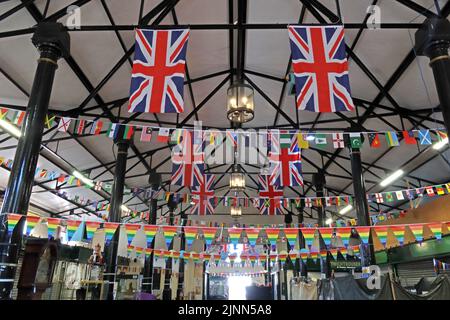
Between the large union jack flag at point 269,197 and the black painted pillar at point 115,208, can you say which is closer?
the black painted pillar at point 115,208

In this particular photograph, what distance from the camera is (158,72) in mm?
4848

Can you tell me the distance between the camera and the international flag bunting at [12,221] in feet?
14.0

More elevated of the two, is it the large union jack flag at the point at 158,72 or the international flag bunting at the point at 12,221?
the large union jack flag at the point at 158,72

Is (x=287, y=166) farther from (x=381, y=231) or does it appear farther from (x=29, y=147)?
(x=29, y=147)

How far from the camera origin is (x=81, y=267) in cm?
1434

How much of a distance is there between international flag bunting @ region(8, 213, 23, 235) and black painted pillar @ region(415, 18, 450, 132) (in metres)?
6.53

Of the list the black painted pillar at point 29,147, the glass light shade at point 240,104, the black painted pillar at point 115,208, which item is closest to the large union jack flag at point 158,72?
the glass light shade at point 240,104

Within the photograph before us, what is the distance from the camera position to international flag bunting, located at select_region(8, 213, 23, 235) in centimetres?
427

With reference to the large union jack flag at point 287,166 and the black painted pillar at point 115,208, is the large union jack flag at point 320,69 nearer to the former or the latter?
the large union jack flag at point 287,166

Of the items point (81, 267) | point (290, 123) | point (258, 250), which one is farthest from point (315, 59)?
point (258, 250)

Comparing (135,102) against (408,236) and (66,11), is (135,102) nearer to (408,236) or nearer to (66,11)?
(66,11)

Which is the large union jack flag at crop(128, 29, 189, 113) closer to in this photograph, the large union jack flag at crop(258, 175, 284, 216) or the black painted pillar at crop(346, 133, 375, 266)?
the black painted pillar at crop(346, 133, 375, 266)

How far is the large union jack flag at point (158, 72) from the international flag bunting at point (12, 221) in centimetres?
224
